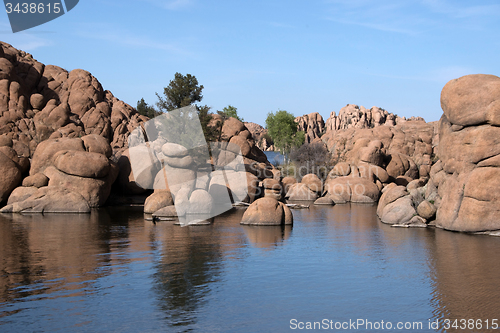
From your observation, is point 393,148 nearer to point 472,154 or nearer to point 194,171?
point 194,171

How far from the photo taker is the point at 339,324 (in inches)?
431

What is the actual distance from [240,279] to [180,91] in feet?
164

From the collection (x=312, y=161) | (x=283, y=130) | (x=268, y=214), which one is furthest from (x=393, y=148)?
(x=283, y=130)

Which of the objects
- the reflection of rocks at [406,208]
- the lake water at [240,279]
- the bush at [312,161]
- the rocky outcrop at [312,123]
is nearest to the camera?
the lake water at [240,279]

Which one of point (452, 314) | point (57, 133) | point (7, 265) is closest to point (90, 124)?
point (57, 133)

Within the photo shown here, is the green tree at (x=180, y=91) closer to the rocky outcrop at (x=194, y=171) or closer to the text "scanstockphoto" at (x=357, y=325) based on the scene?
the rocky outcrop at (x=194, y=171)

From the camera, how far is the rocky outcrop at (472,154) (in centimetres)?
2302

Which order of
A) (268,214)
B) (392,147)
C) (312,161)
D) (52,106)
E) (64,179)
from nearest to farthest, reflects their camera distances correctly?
(268,214), (64,179), (52,106), (312,161), (392,147)

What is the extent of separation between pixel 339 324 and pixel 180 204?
67.7ft

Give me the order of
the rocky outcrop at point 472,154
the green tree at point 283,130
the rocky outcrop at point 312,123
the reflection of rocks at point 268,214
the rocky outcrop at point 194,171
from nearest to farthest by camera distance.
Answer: the rocky outcrop at point 472,154, the reflection of rocks at point 268,214, the rocky outcrop at point 194,171, the green tree at point 283,130, the rocky outcrop at point 312,123

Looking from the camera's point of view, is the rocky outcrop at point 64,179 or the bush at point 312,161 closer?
the rocky outcrop at point 64,179

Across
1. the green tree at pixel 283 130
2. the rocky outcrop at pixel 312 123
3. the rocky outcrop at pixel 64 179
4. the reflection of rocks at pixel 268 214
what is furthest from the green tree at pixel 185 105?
the rocky outcrop at pixel 312 123

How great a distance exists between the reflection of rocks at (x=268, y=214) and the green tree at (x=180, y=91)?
37081 millimetres

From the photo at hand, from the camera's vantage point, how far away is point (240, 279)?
14.9 meters
